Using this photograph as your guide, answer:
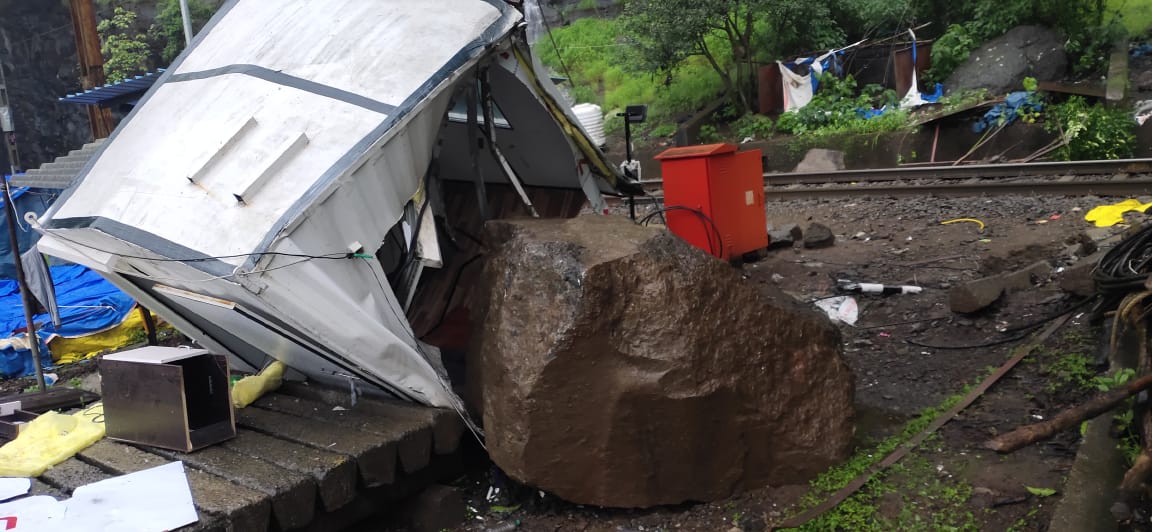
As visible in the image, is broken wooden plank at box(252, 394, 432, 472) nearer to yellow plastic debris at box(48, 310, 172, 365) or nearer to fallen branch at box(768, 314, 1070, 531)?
fallen branch at box(768, 314, 1070, 531)

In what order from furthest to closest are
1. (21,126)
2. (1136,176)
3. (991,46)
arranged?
(21,126) → (991,46) → (1136,176)

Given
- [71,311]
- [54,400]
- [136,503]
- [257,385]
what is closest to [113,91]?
[71,311]

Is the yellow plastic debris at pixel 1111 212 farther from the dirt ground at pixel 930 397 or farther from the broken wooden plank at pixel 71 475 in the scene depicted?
the broken wooden plank at pixel 71 475

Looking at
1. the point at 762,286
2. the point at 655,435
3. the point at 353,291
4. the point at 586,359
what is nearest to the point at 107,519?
the point at 353,291

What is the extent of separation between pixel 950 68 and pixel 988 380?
41.5 ft

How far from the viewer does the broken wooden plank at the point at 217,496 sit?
118 inches

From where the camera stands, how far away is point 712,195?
7168 millimetres

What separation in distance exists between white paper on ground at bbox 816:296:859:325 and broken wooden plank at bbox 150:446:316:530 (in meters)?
4.28

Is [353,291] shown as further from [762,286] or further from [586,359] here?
[762,286]

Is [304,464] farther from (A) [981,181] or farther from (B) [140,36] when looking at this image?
(B) [140,36]

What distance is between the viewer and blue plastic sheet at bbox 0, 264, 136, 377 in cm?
748

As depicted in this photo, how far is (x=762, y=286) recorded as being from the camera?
4.08 m

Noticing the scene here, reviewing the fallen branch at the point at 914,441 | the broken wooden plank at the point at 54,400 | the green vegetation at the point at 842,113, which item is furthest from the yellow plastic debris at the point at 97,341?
the green vegetation at the point at 842,113

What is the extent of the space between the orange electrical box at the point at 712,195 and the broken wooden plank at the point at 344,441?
4073 mm
